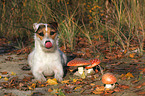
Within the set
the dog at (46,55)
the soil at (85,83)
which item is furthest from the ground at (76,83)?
the dog at (46,55)

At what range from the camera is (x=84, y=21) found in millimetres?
9938

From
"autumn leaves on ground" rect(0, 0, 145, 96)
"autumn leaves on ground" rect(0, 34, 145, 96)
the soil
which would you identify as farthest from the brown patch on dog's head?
the soil

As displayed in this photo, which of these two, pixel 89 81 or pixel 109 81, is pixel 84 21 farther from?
pixel 109 81

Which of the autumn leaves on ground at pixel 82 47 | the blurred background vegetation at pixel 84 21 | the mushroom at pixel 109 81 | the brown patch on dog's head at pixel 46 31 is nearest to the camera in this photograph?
the mushroom at pixel 109 81

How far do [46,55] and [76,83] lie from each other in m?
0.93

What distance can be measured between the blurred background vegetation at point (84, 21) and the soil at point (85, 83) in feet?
3.25

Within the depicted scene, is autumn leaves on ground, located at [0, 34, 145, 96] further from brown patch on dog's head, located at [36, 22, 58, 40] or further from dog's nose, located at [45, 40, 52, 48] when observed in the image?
brown patch on dog's head, located at [36, 22, 58, 40]

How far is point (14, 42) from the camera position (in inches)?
397

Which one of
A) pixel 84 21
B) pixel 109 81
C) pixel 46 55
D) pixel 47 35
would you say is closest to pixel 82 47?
pixel 84 21

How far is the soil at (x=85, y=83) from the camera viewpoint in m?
3.89

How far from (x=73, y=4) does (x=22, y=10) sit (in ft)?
8.06

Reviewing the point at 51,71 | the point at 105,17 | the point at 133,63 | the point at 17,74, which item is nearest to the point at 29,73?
the point at 17,74

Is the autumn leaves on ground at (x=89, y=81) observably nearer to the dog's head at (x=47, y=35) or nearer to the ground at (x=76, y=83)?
the ground at (x=76, y=83)

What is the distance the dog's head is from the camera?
446 centimetres
